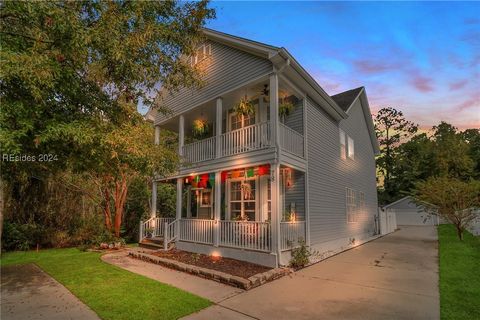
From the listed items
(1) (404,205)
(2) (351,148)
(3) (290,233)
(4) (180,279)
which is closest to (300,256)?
(3) (290,233)

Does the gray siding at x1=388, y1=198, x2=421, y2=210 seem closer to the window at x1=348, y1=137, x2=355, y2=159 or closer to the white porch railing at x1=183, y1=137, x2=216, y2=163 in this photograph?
the window at x1=348, y1=137, x2=355, y2=159

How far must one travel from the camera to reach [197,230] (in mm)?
11703

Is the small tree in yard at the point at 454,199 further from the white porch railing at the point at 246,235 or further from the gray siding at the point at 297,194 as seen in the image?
the white porch railing at the point at 246,235

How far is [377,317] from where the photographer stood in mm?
5297

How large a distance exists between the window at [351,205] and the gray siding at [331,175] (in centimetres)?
31

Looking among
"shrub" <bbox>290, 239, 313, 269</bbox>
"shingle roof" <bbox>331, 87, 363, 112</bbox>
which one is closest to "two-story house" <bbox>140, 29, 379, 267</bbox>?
"shrub" <bbox>290, 239, 313, 269</bbox>

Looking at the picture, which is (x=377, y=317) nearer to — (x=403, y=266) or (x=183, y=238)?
(x=403, y=266)

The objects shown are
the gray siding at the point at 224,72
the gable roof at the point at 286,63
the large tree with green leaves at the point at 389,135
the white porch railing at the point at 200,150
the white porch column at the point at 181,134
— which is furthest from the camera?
the large tree with green leaves at the point at 389,135

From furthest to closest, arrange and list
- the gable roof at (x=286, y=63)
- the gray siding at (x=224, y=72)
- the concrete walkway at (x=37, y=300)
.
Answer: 1. the gray siding at (x=224, y=72)
2. the gable roof at (x=286, y=63)
3. the concrete walkway at (x=37, y=300)

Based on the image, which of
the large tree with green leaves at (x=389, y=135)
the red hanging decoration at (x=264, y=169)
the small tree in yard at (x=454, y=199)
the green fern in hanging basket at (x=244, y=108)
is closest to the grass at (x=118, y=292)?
the red hanging decoration at (x=264, y=169)

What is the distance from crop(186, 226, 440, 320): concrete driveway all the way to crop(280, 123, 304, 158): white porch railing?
12.8 feet

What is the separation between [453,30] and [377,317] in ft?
30.2

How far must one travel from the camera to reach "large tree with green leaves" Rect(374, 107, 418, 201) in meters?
43.8

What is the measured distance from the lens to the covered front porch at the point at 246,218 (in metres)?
9.36
